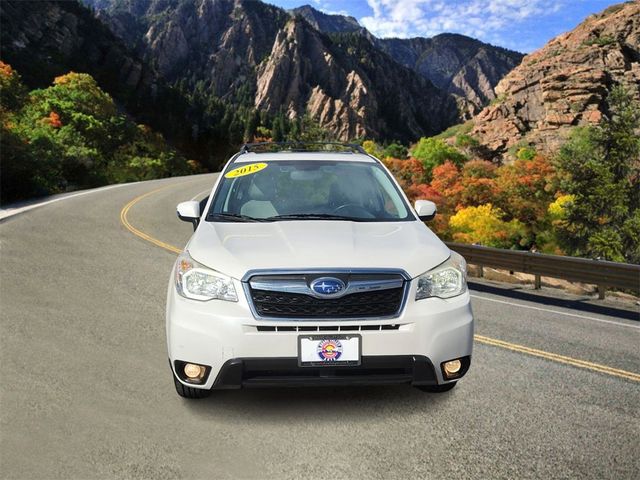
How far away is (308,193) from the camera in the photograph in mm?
5098

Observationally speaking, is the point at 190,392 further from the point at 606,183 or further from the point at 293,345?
the point at 606,183

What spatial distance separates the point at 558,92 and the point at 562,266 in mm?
82298

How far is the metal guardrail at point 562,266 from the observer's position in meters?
9.30

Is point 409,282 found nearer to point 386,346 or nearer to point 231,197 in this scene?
point 386,346

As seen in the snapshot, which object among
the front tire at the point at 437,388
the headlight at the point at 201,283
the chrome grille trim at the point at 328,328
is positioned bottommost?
the front tire at the point at 437,388

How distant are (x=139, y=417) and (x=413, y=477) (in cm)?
207

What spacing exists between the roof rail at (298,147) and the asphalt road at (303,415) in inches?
94.8

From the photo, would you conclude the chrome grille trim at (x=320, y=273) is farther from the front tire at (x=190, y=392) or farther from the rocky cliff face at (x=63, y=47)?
the rocky cliff face at (x=63, y=47)

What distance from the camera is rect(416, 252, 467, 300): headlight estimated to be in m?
3.69

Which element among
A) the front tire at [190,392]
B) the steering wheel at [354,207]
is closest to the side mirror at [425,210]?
the steering wheel at [354,207]

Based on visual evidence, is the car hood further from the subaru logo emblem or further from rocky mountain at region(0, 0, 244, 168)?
rocky mountain at region(0, 0, 244, 168)

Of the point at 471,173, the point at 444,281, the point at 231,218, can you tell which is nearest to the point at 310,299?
the point at 444,281

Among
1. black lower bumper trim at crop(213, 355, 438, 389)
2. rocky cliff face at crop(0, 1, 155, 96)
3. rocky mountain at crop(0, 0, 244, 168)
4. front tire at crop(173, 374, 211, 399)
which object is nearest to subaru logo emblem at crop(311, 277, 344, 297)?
black lower bumper trim at crop(213, 355, 438, 389)

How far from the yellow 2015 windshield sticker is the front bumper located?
193 centimetres
